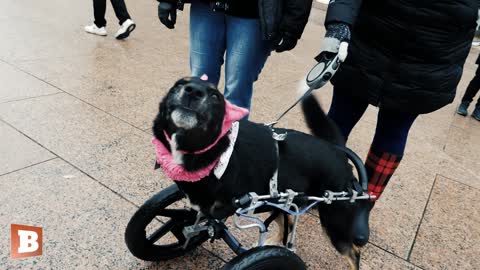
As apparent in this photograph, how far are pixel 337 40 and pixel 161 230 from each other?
1.31m

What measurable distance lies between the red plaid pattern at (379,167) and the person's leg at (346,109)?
230 millimetres

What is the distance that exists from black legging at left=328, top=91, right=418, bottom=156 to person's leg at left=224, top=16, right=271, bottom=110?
1.76 ft

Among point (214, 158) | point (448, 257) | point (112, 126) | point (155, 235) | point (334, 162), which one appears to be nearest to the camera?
point (214, 158)

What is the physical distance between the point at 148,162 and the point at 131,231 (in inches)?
43.9

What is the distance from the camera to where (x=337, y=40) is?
6.20 feet

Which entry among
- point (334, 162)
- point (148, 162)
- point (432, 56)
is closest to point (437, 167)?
point (432, 56)

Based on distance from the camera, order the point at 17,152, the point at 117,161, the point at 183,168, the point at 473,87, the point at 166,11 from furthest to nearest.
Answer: the point at 473,87 < the point at 117,161 < the point at 17,152 < the point at 166,11 < the point at 183,168

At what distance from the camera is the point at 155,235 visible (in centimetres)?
213

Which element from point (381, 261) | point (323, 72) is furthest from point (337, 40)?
point (381, 261)

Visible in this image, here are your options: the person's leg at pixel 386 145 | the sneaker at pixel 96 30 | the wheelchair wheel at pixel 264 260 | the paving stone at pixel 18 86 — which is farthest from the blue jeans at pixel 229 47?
the sneaker at pixel 96 30

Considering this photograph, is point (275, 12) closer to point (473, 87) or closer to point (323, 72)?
point (323, 72)

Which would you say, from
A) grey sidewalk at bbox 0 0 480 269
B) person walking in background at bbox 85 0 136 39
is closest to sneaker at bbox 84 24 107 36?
person walking in background at bbox 85 0 136 39

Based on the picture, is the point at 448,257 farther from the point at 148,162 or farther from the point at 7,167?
the point at 7,167

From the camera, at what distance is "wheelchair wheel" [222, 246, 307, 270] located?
163 cm
